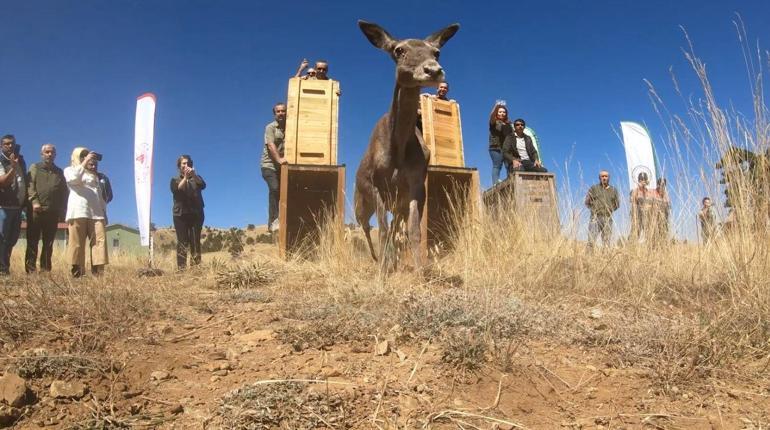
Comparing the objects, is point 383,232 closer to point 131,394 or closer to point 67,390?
point 131,394

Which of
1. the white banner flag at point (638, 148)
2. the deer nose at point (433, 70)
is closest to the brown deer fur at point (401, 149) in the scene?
the deer nose at point (433, 70)

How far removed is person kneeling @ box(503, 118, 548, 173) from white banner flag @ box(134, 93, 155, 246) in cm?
694

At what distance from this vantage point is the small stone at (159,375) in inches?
94.5

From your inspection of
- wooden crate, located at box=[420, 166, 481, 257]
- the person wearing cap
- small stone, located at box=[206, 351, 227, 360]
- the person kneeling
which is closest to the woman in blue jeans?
the person kneeling

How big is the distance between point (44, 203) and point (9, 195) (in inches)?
18.3

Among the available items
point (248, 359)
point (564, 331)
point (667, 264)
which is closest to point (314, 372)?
point (248, 359)

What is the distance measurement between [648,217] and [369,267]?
301 cm

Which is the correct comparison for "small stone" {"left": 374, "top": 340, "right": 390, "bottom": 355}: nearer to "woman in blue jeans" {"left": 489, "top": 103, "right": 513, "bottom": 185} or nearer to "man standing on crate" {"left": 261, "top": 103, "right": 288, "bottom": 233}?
"man standing on crate" {"left": 261, "top": 103, "right": 288, "bottom": 233}

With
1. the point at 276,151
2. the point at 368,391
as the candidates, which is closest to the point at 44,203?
the point at 276,151

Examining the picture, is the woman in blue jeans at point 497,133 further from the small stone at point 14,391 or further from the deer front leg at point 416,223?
the small stone at point 14,391

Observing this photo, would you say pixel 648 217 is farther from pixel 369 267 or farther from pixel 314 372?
pixel 314 372

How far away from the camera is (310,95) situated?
314 inches

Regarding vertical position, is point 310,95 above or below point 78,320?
above

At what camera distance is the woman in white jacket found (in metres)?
7.22
